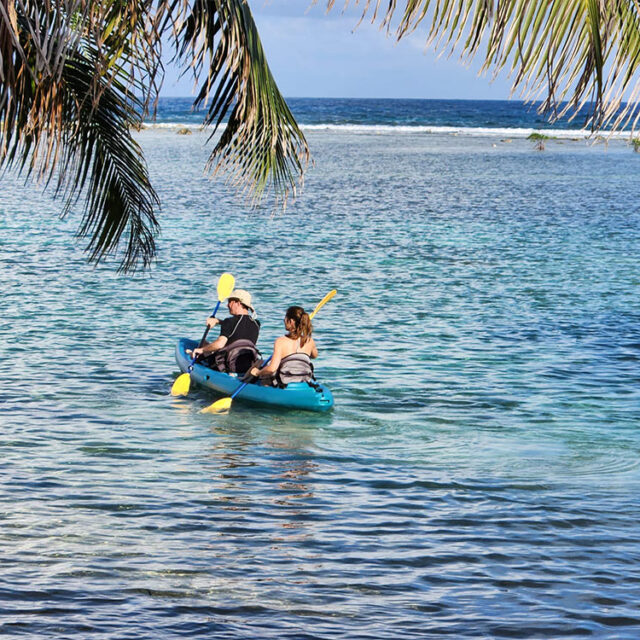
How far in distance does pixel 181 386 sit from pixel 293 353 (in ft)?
5.39

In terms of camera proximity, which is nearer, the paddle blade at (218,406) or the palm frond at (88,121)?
the palm frond at (88,121)

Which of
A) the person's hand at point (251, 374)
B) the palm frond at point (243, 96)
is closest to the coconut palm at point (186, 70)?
the palm frond at point (243, 96)

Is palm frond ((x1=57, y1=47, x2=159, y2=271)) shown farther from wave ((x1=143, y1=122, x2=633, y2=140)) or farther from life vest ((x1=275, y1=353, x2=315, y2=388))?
wave ((x1=143, y1=122, x2=633, y2=140))

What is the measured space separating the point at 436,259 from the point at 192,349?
A: 41.4ft

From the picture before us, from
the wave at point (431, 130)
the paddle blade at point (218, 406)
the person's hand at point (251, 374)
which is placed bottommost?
the paddle blade at point (218, 406)

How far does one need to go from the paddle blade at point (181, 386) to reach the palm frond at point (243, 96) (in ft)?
17.7

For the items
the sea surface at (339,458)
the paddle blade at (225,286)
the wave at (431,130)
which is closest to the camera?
the sea surface at (339,458)

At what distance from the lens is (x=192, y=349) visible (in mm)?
14836

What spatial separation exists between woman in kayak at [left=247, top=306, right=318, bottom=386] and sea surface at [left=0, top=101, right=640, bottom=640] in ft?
1.50

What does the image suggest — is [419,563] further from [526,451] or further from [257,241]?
[257,241]

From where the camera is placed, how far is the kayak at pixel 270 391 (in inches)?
496

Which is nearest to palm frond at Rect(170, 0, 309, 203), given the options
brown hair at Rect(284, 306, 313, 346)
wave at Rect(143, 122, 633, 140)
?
brown hair at Rect(284, 306, 313, 346)

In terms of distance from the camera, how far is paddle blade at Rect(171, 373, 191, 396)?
44.6 feet

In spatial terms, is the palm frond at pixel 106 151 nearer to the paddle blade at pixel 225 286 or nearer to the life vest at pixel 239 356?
the life vest at pixel 239 356
